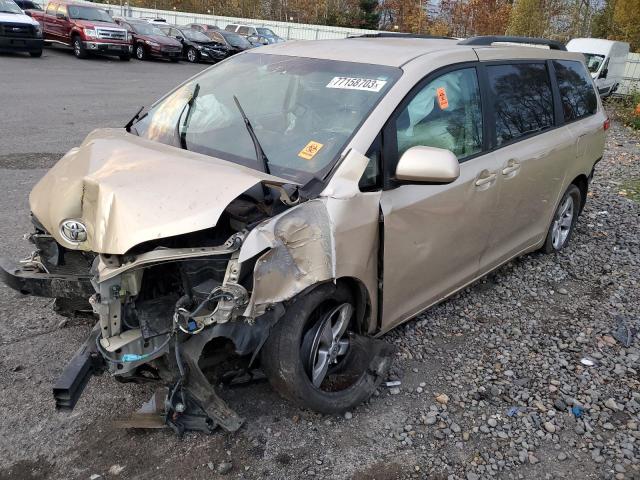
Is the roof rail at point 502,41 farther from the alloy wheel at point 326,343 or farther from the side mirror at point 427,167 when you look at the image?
the alloy wheel at point 326,343

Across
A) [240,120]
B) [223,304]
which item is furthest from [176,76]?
[223,304]

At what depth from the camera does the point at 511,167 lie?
390 cm

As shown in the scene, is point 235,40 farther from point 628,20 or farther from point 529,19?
point 628,20

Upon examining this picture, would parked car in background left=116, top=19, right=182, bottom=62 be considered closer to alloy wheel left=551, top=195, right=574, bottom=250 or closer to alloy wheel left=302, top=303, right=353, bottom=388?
alloy wheel left=551, top=195, right=574, bottom=250

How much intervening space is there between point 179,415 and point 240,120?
1.67 metres

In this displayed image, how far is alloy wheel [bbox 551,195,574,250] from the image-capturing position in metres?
5.18

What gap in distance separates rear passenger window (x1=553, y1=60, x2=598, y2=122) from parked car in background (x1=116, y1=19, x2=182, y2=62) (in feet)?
68.8

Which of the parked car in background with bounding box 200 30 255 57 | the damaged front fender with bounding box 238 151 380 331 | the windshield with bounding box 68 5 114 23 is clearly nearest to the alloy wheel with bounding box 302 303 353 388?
the damaged front fender with bounding box 238 151 380 331

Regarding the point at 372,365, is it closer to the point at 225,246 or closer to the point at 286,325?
the point at 286,325

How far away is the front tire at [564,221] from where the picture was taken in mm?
5152

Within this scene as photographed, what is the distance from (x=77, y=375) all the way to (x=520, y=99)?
346 centimetres

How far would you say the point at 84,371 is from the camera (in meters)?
2.42

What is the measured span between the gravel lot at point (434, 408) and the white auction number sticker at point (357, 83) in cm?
166

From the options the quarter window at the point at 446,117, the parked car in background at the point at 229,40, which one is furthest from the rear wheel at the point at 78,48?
the quarter window at the point at 446,117
